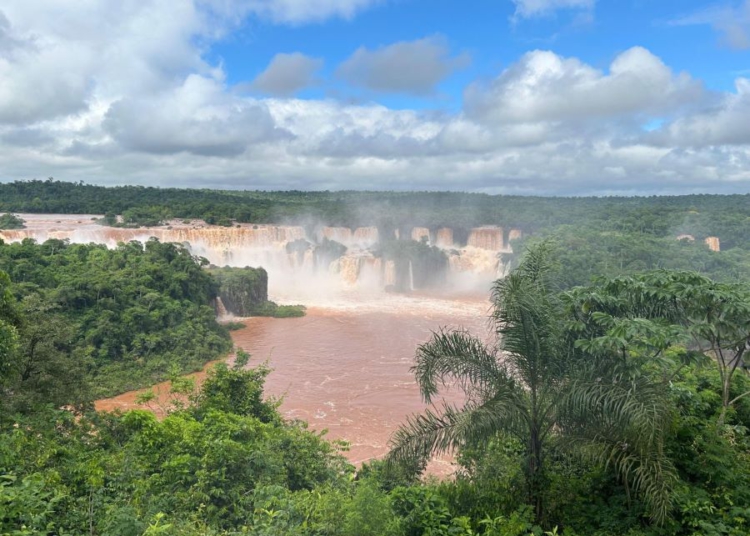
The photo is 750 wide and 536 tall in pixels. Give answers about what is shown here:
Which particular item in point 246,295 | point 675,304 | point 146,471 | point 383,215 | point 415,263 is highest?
point 383,215

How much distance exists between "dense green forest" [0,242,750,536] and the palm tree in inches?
0.7

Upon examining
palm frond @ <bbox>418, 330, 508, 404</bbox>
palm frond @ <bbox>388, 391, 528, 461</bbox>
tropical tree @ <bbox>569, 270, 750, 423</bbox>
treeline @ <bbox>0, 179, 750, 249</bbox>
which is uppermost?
treeline @ <bbox>0, 179, 750, 249</bbox>

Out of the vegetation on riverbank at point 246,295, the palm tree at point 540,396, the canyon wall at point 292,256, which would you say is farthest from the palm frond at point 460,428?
the canyon wall at point 292,256

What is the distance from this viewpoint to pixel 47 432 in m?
7.22

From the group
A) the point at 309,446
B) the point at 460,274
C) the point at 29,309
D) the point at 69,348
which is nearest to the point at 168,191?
the point at 460,274

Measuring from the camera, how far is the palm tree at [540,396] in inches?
192

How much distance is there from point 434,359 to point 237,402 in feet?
20.1

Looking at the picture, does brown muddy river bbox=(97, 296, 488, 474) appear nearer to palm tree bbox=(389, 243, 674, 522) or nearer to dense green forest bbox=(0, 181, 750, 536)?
dense green forest bbox=(0, 181, 750, 536)

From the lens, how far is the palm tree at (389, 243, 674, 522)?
16.0 feet

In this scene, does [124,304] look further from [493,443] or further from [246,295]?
[493,443]

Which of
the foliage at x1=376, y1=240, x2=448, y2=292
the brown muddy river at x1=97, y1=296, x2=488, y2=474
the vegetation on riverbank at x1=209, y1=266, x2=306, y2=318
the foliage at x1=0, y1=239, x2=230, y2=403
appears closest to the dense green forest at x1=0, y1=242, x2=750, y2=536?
the brown muddy river at x1=97, y1=296, x2=488, y2=474

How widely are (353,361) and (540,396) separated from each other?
15.3 meters

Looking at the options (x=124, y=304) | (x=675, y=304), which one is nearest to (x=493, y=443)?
(x=675, y=304)

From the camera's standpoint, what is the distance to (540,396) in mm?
5637
